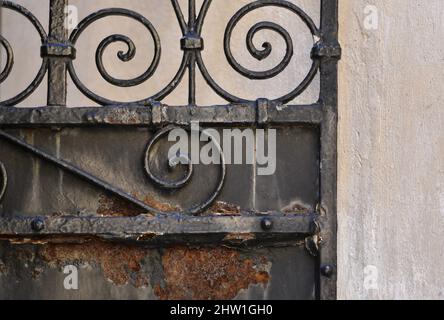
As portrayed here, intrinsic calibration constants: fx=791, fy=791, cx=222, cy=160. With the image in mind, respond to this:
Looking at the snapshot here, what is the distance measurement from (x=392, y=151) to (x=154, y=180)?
53 cm

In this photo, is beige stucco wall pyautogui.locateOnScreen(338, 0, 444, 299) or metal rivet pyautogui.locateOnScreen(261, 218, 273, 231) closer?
metal rivet pyautogui.locateOnScreen(261, 218, 273, 231)

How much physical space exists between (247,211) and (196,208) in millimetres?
106

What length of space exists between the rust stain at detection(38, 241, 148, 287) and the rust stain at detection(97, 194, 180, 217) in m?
0.07

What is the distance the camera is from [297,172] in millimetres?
1649

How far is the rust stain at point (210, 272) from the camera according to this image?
5.42 feet

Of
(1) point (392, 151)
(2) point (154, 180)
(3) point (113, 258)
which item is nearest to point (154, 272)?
(3) point (113, 258)

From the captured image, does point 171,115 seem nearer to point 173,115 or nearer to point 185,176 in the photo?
point 173,115

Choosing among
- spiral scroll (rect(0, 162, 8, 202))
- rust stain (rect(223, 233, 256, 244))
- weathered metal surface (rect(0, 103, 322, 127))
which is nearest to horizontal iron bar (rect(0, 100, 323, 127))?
weathered metal surface (rect(0, 103, 322, 127))

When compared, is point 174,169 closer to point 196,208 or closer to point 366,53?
point 196,208

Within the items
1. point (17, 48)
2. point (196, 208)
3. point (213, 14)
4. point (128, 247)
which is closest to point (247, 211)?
point (196, 208)

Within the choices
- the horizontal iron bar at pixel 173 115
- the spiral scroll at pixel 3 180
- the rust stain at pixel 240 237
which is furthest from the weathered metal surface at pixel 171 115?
the rust stain at pixel 240 237

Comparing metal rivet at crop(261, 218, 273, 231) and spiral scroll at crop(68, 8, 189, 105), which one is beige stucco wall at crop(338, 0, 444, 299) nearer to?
metal rivet at crop(261, 218, 273, 231)

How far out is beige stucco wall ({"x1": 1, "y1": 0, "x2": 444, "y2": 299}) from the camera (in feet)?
5.65

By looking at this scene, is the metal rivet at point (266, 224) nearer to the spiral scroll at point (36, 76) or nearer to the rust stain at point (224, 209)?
the rust stain at point (224, 209)
